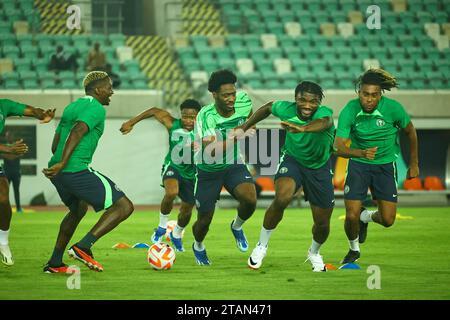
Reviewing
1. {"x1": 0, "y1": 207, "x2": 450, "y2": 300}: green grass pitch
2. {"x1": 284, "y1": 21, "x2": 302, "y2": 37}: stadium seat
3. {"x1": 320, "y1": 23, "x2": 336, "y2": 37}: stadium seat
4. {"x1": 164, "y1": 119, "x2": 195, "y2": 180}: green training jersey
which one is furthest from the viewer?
{"x1": 320, "y1": 23, "x2": 336, "y2": 37}: stadium seat

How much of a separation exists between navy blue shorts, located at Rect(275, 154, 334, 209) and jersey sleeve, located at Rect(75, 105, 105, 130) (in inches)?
92.5

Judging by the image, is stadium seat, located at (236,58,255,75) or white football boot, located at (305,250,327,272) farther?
stadium seat, located at (236,58,255,75)

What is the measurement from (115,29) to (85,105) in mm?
26903

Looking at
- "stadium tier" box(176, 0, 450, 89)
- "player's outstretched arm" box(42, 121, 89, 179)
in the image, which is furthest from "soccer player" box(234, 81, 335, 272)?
"stadium tier" box(176, 0, 450, 89)

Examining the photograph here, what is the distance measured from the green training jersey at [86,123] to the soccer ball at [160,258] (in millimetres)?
1596

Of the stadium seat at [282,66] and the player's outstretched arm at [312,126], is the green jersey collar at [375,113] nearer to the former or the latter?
the player's outstretched arm at [312,126]

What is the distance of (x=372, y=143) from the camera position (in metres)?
12.8

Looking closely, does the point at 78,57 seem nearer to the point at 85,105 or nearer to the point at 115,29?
the point at 115,29

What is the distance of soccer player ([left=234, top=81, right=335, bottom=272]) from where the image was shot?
1209 centimetres

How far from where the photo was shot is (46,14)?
113 feet

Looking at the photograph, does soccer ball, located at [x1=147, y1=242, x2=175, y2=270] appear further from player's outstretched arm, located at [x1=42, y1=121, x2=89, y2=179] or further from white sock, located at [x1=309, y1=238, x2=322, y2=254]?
player's outstretched arm, located at [x1=42, y1=121, x2=89, y2=179]

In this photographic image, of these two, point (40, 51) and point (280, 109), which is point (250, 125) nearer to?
point (280, 109)

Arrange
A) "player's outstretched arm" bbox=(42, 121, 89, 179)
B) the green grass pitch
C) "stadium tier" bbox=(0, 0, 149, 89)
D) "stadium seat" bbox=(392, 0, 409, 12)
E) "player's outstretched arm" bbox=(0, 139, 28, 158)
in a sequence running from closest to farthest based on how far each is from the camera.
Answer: the green grass pitch
"player's outstretched arm" bbox=(42, 121, 89, 179)
"player's outstretched arm" bbox=(0, 139, 28, 158)
"stadium tier" bbox=(0, 0, 149, 89)
"stadium seat" bbox=(392, 0, 409, 12)

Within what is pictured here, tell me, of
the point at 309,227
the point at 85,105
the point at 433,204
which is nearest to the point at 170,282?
the point at 85,105
